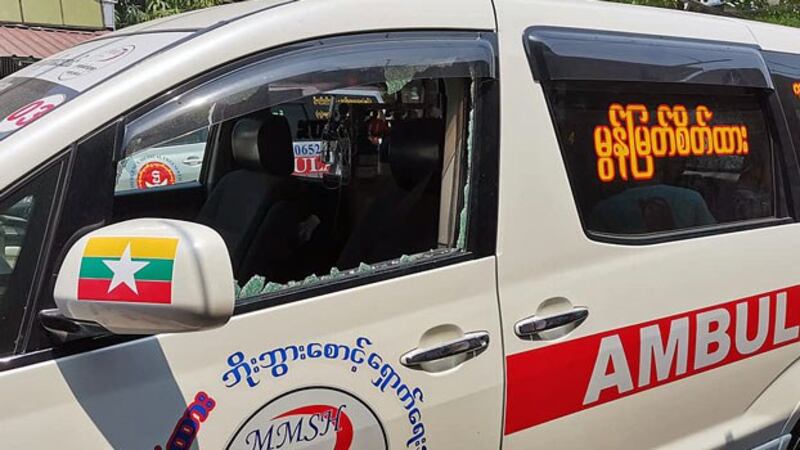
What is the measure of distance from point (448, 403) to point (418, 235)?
0.46 meters

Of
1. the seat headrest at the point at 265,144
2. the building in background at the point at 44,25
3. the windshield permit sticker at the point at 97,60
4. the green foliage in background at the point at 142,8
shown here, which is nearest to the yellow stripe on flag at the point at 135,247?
the windshield permit sticker at the point at 97,60

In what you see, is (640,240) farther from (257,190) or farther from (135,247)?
(135,247)

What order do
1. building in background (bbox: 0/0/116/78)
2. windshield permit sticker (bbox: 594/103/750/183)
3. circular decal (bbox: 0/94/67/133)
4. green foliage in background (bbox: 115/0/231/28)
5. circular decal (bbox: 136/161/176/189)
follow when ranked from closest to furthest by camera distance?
circular decal (bbox: 0/94/67/133)
windshield permit sticker (bbox: 594/103/750/183)
circular decal (bbox: 136/161/176/189)
building in background (bbox: 0/0/116/78)
green foliage in background (bbox: 115/0/231/28)

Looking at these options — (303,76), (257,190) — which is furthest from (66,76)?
(257,190)

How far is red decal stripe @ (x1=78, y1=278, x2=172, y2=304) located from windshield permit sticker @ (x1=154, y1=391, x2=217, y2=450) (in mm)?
345

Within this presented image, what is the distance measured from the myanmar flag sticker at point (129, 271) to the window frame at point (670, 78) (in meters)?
1.14

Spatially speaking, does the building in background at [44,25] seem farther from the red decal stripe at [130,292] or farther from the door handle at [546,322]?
the red decal stripe at [130,292]

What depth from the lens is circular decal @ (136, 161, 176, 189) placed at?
2.50 m

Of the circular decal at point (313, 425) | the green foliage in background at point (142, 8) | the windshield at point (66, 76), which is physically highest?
the green foliage in background at point (142, 8)

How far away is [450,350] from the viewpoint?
5.71 feet

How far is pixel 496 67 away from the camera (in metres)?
1.87

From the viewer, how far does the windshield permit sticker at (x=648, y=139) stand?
2.08m

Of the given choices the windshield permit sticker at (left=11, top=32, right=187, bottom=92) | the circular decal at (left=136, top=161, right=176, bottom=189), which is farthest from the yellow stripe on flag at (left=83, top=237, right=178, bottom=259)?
the circular decal at (left=136, top=161, right=176, bottom=189)

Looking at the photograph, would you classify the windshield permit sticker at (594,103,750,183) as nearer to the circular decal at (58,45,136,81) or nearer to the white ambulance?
the white ambulance
